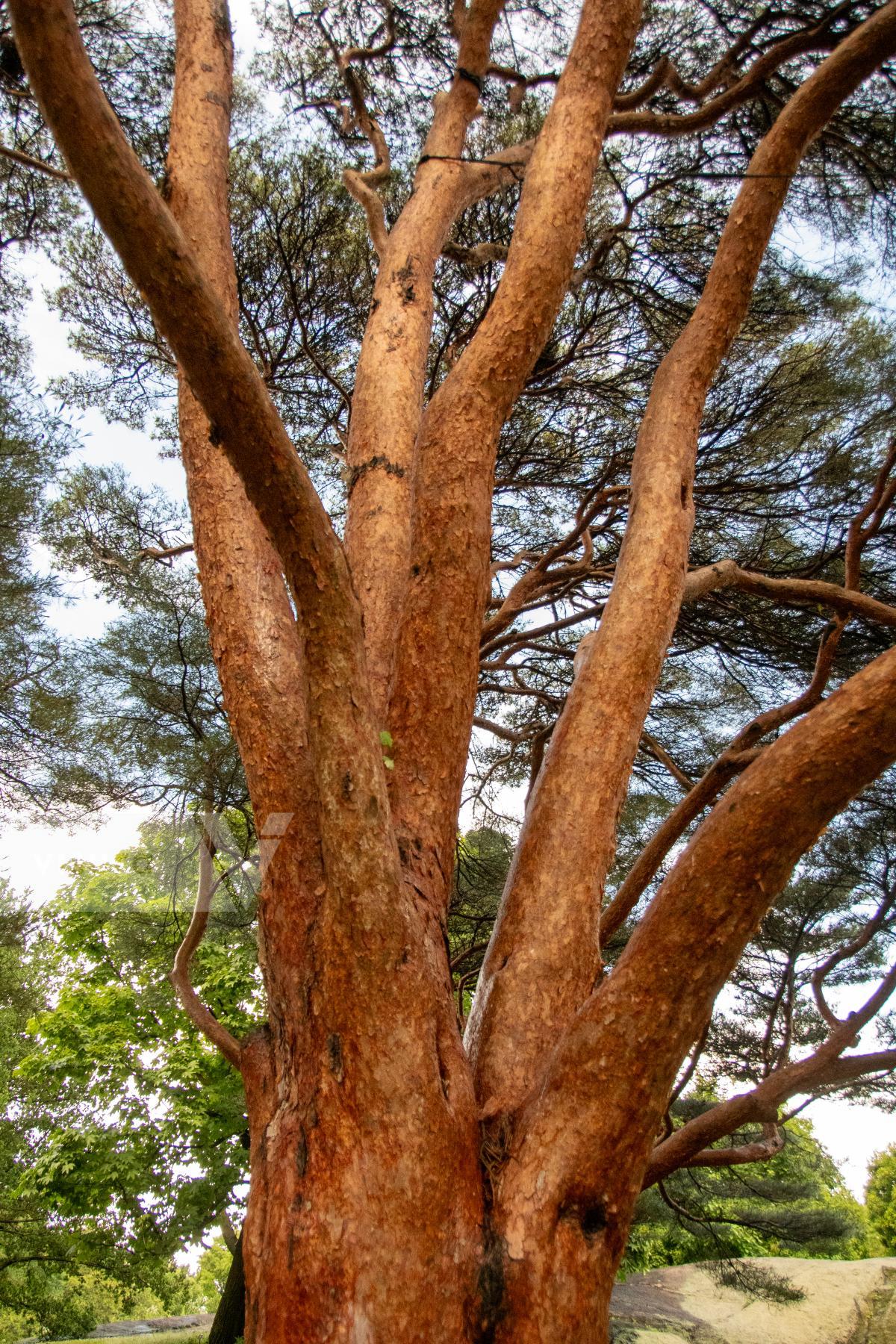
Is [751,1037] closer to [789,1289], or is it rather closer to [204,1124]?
[789,1289]

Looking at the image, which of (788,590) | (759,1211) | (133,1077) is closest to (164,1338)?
(133,1077)

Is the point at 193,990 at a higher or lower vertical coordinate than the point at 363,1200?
higher

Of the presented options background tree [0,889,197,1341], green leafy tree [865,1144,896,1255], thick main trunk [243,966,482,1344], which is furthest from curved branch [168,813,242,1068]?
green leafy tree [865,1144,896,1255]

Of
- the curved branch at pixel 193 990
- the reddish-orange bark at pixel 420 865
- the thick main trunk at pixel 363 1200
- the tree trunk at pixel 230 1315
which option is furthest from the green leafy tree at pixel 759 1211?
the thick main trunk at pixel 363 1200

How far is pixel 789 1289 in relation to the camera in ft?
17.6

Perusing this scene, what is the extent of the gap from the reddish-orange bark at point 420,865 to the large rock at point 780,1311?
18.7 ft

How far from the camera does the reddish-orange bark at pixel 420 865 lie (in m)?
0.96

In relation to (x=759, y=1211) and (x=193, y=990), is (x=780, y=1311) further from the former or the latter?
(x=193, y=990)

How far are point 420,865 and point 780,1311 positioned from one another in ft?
22.9

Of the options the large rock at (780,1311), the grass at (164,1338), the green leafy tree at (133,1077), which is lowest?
the grass at (164,1338)

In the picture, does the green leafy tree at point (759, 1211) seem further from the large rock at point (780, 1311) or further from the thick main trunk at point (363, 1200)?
the thick main trunk at point (363, 1200)

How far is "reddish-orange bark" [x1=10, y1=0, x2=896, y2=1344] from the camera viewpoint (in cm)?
96

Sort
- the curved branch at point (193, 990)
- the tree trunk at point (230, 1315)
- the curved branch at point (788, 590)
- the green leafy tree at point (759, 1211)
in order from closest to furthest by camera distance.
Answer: the curved branch at point (193, 990)
the curved branch at point (788, 590)
the green leafy tree at point (759, 1211)
the tree trunk at point (230, 1315)

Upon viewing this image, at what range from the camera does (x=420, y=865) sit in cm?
132
